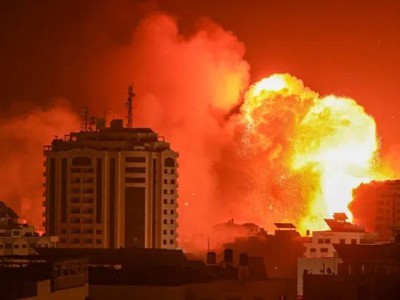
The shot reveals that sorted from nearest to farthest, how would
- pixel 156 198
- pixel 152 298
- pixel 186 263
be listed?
pixel 152 298, pixel 186 263, pixel 156 198

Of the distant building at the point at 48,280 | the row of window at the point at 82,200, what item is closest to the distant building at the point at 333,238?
the row of window at the point at 82,200

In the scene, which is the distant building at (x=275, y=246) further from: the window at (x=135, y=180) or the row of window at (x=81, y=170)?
the row of window at (x=81, y=170)

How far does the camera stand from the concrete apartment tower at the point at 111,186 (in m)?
104

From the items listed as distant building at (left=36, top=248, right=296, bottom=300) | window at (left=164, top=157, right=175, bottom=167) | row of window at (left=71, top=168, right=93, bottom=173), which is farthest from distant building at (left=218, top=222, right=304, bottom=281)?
distant building at (left=36, top=248, right=296, bottom=300)

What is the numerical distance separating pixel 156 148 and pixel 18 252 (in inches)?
514

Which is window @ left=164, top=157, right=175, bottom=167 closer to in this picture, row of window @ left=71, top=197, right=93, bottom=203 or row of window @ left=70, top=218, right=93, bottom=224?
row of window @ left=71, top=197, right=93, bottom=203

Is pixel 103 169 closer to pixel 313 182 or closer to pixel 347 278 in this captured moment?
pixel 313 182

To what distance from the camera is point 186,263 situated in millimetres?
68500

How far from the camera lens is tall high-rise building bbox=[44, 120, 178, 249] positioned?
10406cm

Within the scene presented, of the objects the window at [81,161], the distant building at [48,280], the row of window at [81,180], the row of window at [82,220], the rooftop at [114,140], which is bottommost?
the distant building at [48,280]

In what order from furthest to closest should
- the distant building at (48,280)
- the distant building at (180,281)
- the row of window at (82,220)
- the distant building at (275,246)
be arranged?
the row of window at (82,220), the distant building at (275,246), the distant building at (180,281), the distant building at (48,280)

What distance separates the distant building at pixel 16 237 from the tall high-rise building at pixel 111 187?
288 centimetres

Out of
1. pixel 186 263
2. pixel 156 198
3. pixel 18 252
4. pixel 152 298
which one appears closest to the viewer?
pixel 152 298

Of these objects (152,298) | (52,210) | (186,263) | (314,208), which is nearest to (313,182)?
(314,208)
